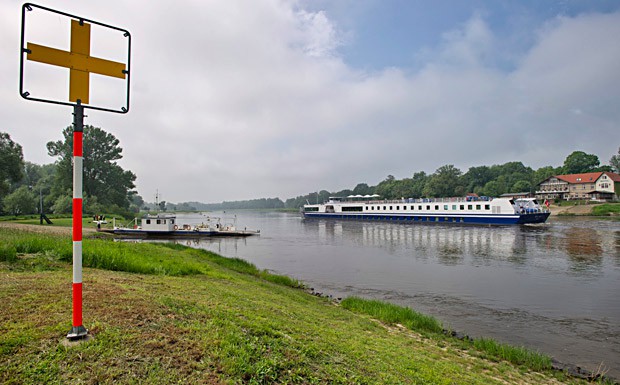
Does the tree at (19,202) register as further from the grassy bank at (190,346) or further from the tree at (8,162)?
the grassy bank at (190,346)

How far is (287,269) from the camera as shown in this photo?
2406 cm

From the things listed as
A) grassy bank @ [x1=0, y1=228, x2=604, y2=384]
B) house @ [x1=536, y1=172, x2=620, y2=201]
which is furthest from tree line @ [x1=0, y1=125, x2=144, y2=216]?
house @ [x1=536, y1=172, x2=620, y2=201]

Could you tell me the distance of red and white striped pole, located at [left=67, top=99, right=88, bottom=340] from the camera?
4262 millimetres

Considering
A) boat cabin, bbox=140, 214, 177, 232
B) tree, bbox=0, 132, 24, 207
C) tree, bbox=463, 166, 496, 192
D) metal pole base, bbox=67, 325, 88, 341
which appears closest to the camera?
metal pole base, bbox=67, 325, 88, 341

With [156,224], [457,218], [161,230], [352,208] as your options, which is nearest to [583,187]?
[457,218]

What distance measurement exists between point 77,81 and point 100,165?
8322 cm

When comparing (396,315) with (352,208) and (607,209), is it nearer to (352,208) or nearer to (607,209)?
(352,208)

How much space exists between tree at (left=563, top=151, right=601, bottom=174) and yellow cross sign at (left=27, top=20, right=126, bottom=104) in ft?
477

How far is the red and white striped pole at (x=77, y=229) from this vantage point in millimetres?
4262

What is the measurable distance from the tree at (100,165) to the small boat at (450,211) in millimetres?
49177

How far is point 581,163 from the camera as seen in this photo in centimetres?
11456

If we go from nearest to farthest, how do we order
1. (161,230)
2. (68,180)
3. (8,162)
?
(161,230) → (8,162) → (68,180)

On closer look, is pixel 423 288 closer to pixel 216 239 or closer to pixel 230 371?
pixel 230 371

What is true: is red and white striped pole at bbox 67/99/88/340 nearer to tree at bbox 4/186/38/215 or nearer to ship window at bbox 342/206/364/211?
tree at bbox 4/186/38/215
